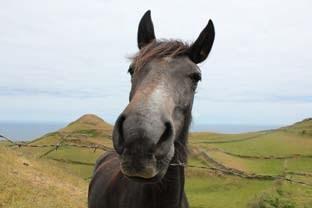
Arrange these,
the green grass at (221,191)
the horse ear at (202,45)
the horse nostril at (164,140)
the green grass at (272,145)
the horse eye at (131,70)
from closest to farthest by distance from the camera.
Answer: the horse nostril at (164,140)
the horse eye at (131,70)
the horse ear at (202,45)
the green grass at (221,191)
the green grass at (272,145)

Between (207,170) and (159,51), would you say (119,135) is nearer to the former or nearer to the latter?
(159,51)

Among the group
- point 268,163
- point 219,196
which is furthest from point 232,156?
point 219,196

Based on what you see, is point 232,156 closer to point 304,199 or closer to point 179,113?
point 304,199

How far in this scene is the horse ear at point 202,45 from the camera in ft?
16.7

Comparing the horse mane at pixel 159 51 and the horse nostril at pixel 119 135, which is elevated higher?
the horse mane at pixel 159 51

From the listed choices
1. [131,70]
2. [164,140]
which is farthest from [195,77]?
[164,140]

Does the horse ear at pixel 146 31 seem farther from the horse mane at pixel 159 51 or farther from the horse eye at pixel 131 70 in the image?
the horse eye at pixel 131 70

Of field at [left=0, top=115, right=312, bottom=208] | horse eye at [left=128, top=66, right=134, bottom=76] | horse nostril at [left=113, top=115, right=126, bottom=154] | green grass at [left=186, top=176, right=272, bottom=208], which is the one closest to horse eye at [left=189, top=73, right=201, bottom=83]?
horse eye at [left=128, top=66, right=134, bottom=76]

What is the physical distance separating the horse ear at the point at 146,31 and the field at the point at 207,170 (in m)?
3.06

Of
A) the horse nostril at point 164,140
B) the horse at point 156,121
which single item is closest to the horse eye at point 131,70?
the horse at point 156,121

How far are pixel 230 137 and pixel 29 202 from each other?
26.8 meters

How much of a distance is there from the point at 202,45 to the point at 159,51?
2.00 feet

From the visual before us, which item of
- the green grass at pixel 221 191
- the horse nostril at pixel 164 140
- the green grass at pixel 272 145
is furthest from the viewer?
the green grass at pixel 272 145

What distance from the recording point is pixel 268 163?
27375 mm
